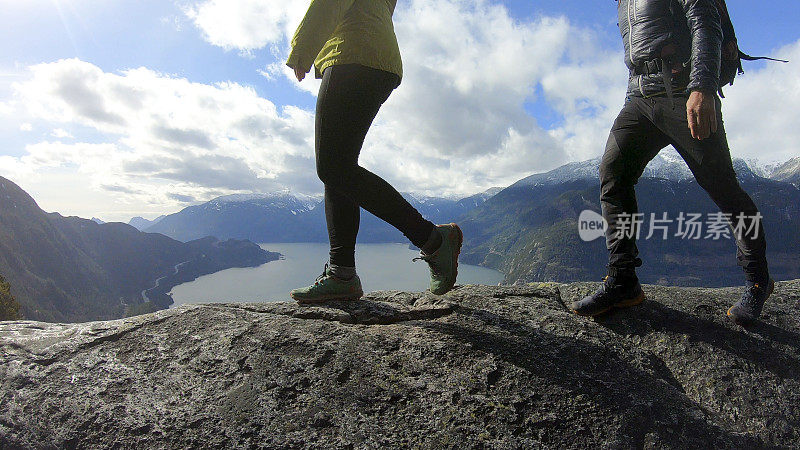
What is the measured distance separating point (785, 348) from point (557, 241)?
6947 inches

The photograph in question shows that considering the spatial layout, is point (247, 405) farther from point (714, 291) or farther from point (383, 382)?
point (714, 291)

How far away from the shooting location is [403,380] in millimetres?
2158

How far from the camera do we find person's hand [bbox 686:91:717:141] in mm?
2574

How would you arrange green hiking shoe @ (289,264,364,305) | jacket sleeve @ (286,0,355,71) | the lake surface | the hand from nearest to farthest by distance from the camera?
1. jacket sleeve @ (286,0,355,71)
2. the hand
3. green hiking shoe @ (289,264,364,305)
4. the lake surface

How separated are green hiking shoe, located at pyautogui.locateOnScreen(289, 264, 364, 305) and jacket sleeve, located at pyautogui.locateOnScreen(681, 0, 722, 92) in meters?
2.89

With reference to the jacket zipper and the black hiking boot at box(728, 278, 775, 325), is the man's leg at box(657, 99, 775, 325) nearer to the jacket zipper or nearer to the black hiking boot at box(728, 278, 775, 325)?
the black hiking boot at box(728, 278, 775, 325)

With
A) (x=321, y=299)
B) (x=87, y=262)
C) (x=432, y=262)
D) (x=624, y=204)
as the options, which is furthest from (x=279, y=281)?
(x=624, y=204)

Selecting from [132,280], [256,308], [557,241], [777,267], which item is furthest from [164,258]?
[777,267]

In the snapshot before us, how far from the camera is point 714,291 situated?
12.0 feet

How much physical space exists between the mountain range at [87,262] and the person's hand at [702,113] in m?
105

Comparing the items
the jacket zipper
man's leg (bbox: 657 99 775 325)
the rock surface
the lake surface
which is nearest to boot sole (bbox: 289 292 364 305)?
the rock surface

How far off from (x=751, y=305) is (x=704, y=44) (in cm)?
192

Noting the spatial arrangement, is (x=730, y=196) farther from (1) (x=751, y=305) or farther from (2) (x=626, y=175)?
(1) (x=751, y=305)

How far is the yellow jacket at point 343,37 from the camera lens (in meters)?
2.57
